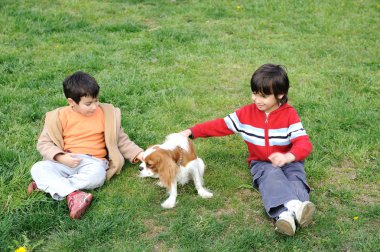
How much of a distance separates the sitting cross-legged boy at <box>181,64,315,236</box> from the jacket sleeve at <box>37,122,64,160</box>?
112cm

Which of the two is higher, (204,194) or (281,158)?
(281,158)

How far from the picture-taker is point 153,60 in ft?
22.7

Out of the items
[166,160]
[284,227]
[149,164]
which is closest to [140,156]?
[149,164]

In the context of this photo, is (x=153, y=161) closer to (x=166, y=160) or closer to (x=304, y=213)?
(x=166, y=160)

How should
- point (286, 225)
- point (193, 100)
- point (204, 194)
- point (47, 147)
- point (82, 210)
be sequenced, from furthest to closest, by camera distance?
1. point (193, 100)
2. point (47, 147)
3. point (204, 194)
4. point (82, 210)
5. point (286, 225)

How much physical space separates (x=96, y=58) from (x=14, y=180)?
10.9 feet

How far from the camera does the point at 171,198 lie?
3730 millimetres

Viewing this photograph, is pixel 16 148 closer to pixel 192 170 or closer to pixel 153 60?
pixel 192 170

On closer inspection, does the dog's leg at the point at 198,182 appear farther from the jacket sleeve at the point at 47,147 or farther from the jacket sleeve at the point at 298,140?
the jacket sleeve at the point at 47,147

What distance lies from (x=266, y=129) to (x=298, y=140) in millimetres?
293

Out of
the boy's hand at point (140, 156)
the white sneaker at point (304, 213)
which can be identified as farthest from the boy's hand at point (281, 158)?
the boy's hand at point (140, 156)

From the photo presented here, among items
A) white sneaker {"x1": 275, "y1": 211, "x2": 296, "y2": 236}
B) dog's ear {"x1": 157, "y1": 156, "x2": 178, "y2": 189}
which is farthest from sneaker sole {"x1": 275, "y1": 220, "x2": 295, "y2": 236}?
dog's ear {"x1": 157, "y1": 156, "x2": 178, "y2": 189}

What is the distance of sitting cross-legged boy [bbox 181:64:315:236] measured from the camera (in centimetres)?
346

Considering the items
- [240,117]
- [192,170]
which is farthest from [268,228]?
[240,117]
